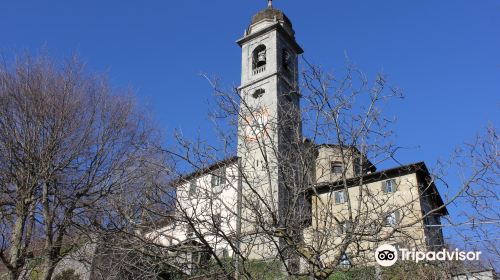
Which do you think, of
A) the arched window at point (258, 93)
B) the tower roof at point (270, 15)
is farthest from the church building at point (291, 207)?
the tower roof at point (270, 15)

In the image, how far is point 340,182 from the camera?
6945 millimetres

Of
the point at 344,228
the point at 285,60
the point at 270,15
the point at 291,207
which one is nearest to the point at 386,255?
the point at 344,228

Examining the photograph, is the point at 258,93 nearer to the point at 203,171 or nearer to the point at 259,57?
the point at 259,57

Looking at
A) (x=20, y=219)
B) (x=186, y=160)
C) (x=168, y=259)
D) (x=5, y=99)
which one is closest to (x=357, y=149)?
(x=186, y=160)

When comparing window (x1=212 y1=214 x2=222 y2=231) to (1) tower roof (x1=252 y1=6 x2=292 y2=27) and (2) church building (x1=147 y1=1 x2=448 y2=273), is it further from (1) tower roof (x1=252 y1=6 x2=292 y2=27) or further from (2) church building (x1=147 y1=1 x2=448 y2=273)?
(1) tower roof (x1=252 y1=6 x2=292 y2=27)

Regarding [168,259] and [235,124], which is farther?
[235,124]

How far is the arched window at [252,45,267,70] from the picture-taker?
33219 mm

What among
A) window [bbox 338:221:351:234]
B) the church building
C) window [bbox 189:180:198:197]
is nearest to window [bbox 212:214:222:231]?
the church building

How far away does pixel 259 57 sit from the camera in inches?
1323

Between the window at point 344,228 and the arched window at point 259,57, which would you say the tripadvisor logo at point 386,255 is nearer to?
the window at point 344,228

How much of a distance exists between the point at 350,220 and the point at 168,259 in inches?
97.2

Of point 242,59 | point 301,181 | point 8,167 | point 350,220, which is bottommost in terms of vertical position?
point 350,220

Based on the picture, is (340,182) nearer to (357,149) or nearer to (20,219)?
(357,149)

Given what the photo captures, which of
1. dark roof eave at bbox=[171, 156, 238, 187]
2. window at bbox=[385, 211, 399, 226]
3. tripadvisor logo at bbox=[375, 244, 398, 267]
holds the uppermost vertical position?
dark roof eave at bbox=[171, 156, 238, 187]
